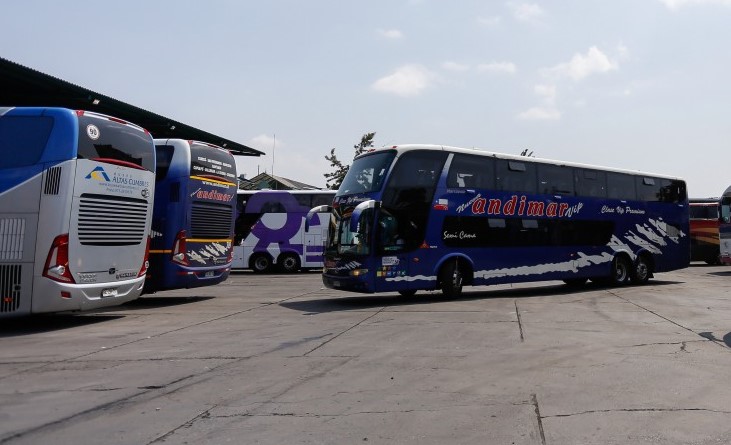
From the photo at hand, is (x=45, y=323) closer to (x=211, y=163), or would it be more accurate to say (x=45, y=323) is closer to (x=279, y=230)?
(x=211, y=163)

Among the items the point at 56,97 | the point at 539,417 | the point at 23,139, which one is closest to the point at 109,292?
the point at 23,139

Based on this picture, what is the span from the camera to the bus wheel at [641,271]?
62.8ft

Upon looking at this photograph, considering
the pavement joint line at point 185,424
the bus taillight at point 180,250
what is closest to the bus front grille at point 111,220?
the bus taillight at point 180,250

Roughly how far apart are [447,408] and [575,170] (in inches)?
554

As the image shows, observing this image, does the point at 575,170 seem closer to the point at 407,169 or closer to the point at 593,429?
the point at 407,169

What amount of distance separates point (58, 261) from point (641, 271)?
17.3 meters

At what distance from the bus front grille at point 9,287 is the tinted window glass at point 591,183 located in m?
14.7

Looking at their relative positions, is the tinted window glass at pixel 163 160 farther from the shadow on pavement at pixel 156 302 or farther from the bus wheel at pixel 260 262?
the bus wheel at pixel 260 262

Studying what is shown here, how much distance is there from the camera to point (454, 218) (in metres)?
14.7

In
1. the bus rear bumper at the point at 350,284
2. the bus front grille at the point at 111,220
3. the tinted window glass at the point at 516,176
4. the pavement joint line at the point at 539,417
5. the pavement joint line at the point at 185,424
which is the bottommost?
the pavement joint line at the point at 185,424

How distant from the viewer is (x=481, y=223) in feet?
49.9

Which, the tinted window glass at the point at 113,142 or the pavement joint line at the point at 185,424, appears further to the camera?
the tinted window glass at the point at 113,142

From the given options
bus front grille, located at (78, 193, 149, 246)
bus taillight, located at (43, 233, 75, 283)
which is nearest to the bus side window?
bus front grille, located at (78, 193, 149, 246)

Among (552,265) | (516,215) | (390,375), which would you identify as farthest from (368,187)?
(390,375)
